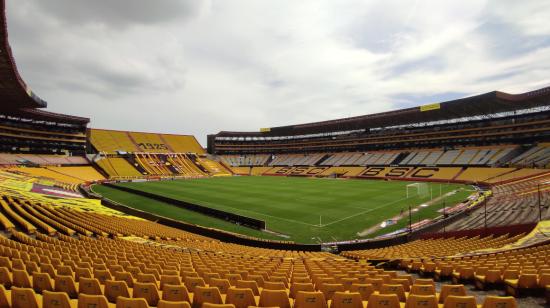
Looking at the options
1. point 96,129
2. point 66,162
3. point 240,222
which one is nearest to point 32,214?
point 240,222

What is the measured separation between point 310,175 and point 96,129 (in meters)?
66.0

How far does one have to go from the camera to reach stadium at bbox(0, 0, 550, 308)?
588 centimetres

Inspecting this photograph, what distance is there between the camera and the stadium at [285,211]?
588 cm

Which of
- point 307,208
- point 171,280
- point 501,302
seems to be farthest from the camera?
point 307,208

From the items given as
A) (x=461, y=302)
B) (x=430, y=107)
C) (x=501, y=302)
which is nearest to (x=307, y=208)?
(x=461, y=302)

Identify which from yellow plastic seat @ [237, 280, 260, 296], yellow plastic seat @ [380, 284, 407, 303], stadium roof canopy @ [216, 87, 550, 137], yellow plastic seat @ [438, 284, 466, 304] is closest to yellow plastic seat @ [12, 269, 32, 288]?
yellow plastic seat @ [237, 280, 260, 296]

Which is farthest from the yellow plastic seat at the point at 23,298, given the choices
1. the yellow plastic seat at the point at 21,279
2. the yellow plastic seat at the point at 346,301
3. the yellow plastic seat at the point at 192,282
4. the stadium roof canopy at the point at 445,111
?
the stadium roof canopy at the point at 445,111

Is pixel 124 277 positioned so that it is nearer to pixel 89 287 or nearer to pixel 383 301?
pixel 89 287

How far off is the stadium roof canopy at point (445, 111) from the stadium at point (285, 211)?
40cm

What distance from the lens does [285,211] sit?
33.3 metres

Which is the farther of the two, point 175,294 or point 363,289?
point 363,289

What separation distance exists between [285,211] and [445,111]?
4813cm

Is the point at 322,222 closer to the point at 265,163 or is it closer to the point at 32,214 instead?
the point at 32,214

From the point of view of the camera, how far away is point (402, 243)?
21.8 meters
